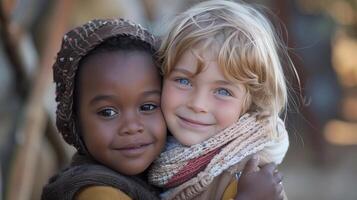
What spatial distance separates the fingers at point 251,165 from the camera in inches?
92.7

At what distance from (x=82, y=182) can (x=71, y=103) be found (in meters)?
0.25

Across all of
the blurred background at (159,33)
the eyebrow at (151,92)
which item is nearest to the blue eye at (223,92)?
the eyebrow at (151,92)

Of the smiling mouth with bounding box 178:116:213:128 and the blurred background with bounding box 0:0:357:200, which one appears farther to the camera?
the blurred background with bounding box 0:0:357:200

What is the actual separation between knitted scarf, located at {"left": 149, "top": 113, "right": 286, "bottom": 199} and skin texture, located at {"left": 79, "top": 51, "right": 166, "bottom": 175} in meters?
0.07

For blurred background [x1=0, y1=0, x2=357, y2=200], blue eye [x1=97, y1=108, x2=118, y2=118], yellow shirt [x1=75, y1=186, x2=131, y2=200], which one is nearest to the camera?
yellow shirt [x1=75, y1=186, x2=131, y2=200]

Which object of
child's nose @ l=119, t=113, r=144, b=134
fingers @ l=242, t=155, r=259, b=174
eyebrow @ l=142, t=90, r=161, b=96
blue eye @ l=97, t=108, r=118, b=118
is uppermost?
eyebrow @ l=142, t=90, r=161, b=96

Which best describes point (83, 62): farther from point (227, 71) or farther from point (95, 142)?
point (227, 71)

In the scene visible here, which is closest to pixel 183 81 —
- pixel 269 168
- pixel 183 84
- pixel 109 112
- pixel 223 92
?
pixel 183 84

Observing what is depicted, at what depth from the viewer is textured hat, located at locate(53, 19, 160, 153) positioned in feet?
7.75

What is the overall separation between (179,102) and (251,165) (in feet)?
0.85

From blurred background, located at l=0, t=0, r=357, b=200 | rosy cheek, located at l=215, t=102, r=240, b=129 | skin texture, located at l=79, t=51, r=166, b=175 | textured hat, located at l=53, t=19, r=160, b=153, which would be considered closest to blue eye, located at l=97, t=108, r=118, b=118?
skin texture, located at l=79, t=51, r=166, b=175

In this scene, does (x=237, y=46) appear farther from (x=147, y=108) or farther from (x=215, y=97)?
(x=147, y=108)

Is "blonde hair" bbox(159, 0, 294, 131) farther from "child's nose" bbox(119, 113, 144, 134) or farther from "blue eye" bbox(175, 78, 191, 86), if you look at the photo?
"child's nose" bbox(119, 113, 144, 134)

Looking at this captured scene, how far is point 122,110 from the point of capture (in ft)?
7.70
